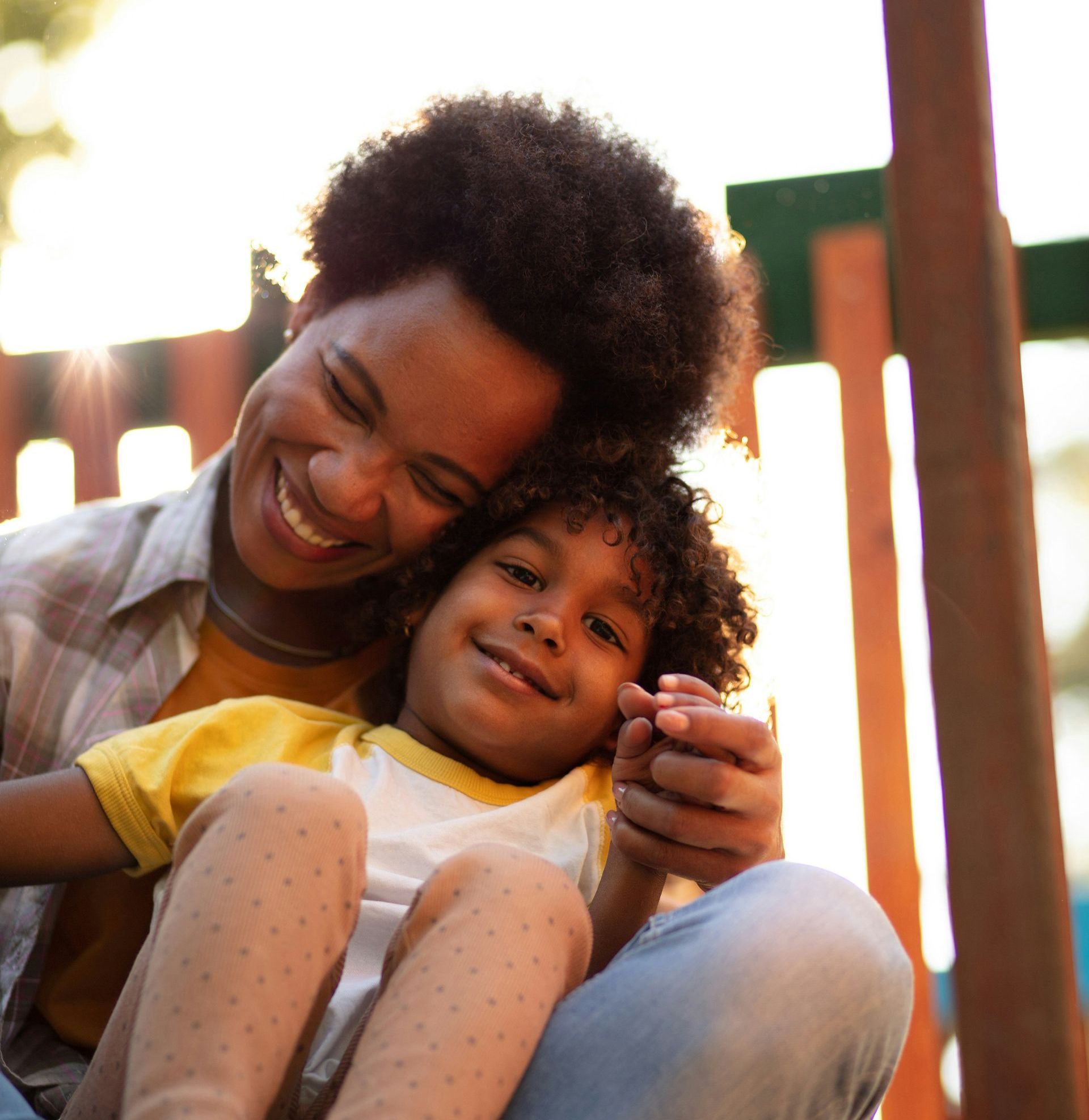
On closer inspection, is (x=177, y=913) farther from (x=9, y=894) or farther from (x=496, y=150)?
(x=496, y=150)

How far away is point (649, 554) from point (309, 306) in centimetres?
55

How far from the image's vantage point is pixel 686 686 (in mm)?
1082

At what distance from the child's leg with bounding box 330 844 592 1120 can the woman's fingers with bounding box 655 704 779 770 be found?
0.17 m

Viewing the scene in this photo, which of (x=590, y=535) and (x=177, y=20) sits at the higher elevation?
(x=177, y=20)

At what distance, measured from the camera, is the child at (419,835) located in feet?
2.57

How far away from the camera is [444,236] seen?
1477mm

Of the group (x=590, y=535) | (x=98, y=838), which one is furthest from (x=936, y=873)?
(x=98, y=838)

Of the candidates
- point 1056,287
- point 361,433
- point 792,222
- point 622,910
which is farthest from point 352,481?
point 1056,287

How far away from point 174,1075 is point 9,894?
0.75 m

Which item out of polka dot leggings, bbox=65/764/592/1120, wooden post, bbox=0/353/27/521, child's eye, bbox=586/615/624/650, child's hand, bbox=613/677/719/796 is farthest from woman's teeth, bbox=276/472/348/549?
wooden post, bbox=0/353/27/521

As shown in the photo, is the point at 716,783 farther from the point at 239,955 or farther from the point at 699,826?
the point at 239,955

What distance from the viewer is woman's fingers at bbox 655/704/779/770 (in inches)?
40.5

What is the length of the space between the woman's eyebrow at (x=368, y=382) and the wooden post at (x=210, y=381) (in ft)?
3.07

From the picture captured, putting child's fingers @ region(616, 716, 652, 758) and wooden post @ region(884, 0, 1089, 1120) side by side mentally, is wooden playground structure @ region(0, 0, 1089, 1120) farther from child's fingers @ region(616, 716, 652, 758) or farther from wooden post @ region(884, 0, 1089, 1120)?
child's fingers @ region(616, 716, 652, 758)
